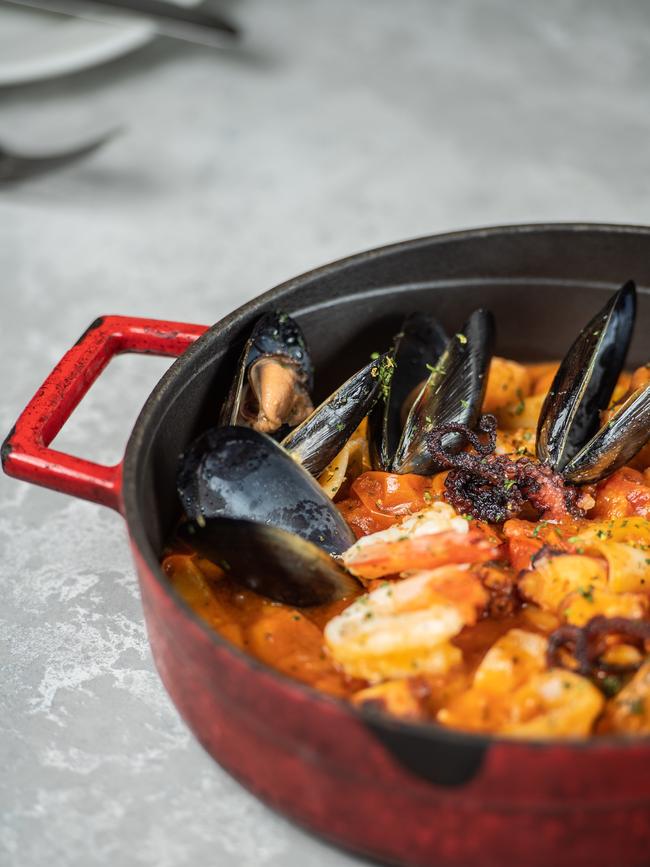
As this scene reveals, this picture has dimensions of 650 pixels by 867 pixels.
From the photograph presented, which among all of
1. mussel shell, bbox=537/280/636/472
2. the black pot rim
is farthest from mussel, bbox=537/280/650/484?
the black pot rim

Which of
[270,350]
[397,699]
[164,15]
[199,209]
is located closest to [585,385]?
[270,350]

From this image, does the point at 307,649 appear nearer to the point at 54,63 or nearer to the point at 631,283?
the point at 631,283

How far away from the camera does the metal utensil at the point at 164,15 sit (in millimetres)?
4582

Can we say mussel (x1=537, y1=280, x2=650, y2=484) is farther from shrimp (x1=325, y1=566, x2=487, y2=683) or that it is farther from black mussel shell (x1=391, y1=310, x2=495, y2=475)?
shrimp (x1=325, y1=566, x2=487, y2=683)

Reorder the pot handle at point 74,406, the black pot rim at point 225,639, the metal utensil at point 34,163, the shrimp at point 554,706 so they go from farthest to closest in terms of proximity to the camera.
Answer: the metal utensil at point 34,163 < the pot handle at point 74,406 < the shrimp at point 554,706 < the black pot rim at point 225,639

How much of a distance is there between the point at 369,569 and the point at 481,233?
1.15 meters

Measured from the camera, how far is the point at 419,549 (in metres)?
2.16

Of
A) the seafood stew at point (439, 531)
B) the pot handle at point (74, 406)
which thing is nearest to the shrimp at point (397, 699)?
the seafood stew at point (439, 531)

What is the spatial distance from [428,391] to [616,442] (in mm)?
477

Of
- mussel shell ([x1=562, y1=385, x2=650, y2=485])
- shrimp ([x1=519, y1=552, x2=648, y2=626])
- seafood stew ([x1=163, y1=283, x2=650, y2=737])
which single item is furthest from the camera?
mussel shell ([x1=562, y1=385, x2=650, y2=485])

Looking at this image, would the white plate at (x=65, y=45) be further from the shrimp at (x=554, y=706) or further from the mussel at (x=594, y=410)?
the shrimp at (x=554, y=706)

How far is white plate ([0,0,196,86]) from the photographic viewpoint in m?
4.65

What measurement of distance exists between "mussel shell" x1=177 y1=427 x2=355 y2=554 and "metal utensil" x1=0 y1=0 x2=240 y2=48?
2.96 meters

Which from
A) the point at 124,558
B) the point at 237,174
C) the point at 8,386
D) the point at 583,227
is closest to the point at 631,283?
the point at 583,227
